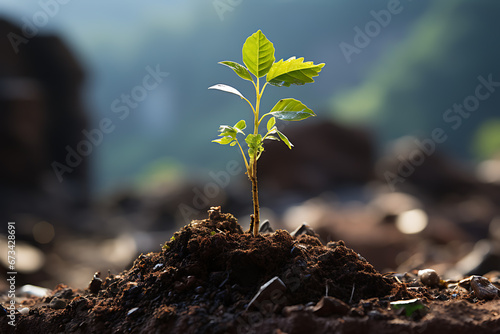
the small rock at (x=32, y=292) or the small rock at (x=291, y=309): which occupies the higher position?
the small rock at (x=32, y=292)

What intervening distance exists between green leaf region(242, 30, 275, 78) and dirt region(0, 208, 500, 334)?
0.63 metres

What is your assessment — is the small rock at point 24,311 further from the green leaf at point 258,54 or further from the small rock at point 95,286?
the green leaf at point 258,54

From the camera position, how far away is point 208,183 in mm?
14047

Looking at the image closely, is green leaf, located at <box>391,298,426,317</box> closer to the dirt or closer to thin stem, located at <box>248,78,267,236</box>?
the dirt

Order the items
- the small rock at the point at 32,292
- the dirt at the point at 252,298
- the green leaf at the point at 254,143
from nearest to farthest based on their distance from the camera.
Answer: the dirt at the point at 252,298
the green leaf at the point at 254,143
the small rock at the point at 32,292

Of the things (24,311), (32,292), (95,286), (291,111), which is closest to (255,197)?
(291,111)

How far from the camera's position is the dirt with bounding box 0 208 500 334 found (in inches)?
51.2

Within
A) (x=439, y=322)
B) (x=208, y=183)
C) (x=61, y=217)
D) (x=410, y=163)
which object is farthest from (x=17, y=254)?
(x=410, y=163)

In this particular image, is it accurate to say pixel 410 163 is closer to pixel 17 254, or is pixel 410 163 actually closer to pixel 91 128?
pixel 17 254

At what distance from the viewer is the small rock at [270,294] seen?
1.35 m

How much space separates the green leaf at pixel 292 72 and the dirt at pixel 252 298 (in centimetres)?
62

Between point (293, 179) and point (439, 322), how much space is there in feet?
40.2

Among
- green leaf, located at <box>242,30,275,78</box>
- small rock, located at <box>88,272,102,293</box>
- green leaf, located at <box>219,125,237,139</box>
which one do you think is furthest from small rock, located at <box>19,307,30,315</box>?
green leaf, located at <box>242,30,275,78</box>

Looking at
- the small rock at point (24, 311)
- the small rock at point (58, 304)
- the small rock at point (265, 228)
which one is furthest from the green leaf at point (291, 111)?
the small rock at point (24, 311)
